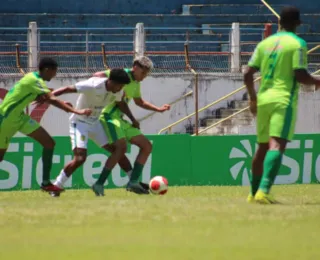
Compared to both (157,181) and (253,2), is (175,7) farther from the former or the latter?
(157,181)

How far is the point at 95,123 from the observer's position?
16641 millimetres

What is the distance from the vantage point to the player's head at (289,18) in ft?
42.3

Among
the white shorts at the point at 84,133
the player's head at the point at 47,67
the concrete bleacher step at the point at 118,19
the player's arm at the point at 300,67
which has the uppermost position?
the player's arm at the point at 300,67

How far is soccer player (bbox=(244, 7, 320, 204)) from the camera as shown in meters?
12.7

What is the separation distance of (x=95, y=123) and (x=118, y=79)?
0.90 m

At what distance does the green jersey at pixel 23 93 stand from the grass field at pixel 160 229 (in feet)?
9.01

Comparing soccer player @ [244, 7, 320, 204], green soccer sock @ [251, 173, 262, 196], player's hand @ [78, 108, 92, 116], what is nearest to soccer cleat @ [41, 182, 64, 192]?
player's hand @ [78, 108, 92, 116]

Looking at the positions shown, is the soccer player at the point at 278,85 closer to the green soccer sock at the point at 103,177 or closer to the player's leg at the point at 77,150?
the green soccer sock at the point at 103,177

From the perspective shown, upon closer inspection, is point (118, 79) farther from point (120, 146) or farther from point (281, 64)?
point (281, 64)

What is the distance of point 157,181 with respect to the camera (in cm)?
1666

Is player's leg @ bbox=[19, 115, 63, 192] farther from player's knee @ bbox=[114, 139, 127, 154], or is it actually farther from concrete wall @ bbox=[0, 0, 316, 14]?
concrete wall @ bbox=[0, 0, 316, 14]

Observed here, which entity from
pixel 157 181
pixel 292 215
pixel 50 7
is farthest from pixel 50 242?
pixel 50 7

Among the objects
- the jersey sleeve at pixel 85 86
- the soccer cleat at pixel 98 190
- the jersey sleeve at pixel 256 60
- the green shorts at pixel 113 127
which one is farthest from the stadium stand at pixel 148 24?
the jersey sleeve at pixel 256 60

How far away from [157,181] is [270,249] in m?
7.56
